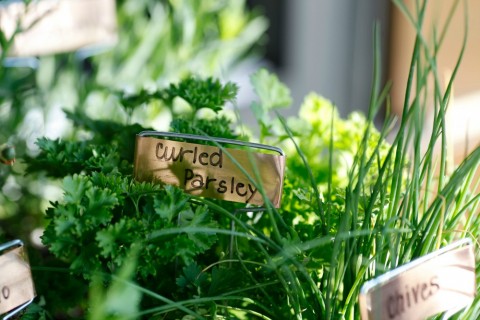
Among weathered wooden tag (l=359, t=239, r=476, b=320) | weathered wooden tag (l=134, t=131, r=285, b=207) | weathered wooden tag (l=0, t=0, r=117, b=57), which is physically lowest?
weathered wooden tag (l=359, t=239, r=476, b=320)

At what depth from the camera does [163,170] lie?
0.61 metres

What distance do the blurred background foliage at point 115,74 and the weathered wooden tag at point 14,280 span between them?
13.1 inches

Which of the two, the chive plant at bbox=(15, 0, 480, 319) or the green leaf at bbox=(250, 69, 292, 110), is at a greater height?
the green leaf at bbox=(250, 69, 292, 110)

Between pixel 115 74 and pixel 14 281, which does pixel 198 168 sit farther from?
pixel 115 74

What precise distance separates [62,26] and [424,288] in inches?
23.5

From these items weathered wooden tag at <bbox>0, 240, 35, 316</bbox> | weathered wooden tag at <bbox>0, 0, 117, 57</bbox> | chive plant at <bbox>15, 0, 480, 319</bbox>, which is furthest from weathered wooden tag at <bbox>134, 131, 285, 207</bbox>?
weathered wooden tag at <bbox>0, 0, 117, 57</bbox>

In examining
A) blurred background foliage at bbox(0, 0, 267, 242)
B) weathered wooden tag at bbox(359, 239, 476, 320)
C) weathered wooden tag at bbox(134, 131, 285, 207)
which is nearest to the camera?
weathered wooden tag at bbox(359, 239, 476, 320)

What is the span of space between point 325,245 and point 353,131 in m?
0.25

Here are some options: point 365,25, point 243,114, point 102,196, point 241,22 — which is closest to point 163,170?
point 102,196

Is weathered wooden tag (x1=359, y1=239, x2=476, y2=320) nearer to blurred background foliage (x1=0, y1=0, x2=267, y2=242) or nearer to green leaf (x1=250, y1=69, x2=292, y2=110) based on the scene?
green leaf (x1=250, y1=69, x2=292, y2=110)

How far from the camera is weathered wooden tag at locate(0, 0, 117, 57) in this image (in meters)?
0.85

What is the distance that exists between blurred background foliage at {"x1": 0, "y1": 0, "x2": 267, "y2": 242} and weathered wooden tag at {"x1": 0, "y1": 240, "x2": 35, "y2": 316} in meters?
0.33

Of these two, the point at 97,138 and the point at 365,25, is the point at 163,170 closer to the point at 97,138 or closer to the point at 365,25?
the point at 97,138

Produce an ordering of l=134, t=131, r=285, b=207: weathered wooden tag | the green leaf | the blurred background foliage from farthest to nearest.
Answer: the blurred background foliage → the green leaf → l=134, t=131, r=285, b=207: weathered wooden tag
